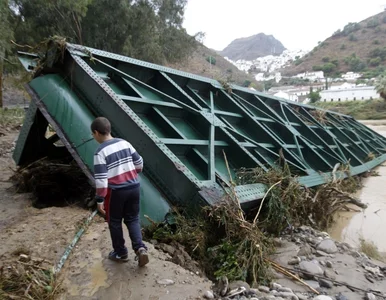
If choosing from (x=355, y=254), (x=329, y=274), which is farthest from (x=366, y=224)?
(x=329, y=274)

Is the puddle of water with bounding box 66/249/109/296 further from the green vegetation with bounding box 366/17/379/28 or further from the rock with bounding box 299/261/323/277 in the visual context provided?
the green vegetation with bounding box 366/17/379/28

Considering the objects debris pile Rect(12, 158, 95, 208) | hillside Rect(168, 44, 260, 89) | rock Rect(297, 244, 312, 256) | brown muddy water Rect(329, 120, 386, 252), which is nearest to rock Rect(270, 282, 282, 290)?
rock Rect(297, 244, 312, 256)

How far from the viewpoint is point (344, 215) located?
6.48 meters

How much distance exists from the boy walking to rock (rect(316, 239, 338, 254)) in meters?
2.33

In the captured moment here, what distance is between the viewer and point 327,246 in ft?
13.1

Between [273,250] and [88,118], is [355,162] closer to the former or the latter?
[273,250]

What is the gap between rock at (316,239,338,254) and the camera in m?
3.93

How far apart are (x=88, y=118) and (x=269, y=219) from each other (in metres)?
2.72

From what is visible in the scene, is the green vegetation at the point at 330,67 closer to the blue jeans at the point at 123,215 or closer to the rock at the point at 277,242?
the rock at the point at 277,242

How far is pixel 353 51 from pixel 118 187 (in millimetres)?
171391

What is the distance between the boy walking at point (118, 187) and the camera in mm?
2725

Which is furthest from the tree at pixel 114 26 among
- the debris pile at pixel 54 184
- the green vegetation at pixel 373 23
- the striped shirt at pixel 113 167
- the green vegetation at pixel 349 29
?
the green vegetation at pixel 349 29

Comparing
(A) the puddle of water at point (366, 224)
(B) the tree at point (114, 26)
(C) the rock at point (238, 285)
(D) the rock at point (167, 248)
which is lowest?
(A) the puddle of water at point (366, 224)

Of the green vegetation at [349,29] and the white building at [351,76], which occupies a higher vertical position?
the green vegetation at [349,29]
